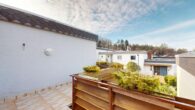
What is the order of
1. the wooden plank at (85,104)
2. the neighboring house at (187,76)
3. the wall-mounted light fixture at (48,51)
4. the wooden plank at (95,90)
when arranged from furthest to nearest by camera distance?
the wall-mounted light fixture at (48,51), the wooden plank at (85,104), the neighboring house at (187,76), the wooden plank at (95,90)

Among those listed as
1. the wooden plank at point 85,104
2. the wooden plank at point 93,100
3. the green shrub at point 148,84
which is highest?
the green shrub at point 148,84

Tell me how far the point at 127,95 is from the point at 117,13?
26.0 feet

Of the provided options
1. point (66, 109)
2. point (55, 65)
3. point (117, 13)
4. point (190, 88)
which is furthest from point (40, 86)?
point (117, 13)

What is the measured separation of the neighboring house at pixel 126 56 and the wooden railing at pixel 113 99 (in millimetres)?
16593

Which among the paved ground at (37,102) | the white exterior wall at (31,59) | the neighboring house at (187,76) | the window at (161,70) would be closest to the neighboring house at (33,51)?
the white exterior wall at (31,59)

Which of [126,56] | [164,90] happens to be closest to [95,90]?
[164,90]

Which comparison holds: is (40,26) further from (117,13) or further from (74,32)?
(117,13)

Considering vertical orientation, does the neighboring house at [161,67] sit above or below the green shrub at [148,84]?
below

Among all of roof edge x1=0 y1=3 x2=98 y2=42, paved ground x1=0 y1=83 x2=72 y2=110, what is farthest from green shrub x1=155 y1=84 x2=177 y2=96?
roof edge x1=0 y1=3 x2=98 y2=42

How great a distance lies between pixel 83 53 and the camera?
9.48m

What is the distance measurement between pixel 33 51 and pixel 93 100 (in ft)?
14.5

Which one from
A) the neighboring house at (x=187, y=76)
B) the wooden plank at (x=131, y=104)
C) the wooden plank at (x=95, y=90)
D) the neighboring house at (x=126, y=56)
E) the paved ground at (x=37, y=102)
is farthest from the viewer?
the neighboring house at (x=126, y=56)

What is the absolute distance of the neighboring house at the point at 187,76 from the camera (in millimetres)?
2926

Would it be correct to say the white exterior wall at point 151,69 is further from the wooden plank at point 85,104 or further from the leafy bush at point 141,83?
the leafy bush at point 141,83
